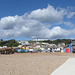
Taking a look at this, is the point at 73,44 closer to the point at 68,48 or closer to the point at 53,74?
the point at 68,48

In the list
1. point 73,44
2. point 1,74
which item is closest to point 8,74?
point 1,74

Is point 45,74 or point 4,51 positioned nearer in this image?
point 45,74

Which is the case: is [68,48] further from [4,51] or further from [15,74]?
[15,74]

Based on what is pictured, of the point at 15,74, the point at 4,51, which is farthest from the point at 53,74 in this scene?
the point at 4,51

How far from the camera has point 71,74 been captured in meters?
10.2

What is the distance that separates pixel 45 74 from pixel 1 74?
288 centimetres

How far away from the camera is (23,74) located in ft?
34.5

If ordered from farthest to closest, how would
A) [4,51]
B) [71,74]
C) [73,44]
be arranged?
[73,44], [4,51], [71,74]

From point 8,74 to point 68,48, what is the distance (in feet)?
168

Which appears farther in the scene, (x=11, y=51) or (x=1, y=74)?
(x=11, y=51)

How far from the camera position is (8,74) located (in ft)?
34.3

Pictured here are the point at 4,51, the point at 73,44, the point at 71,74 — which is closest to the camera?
the point at 71,74

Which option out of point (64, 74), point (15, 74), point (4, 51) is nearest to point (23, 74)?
point (15, 74)

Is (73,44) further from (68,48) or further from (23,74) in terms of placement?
(23,74)
